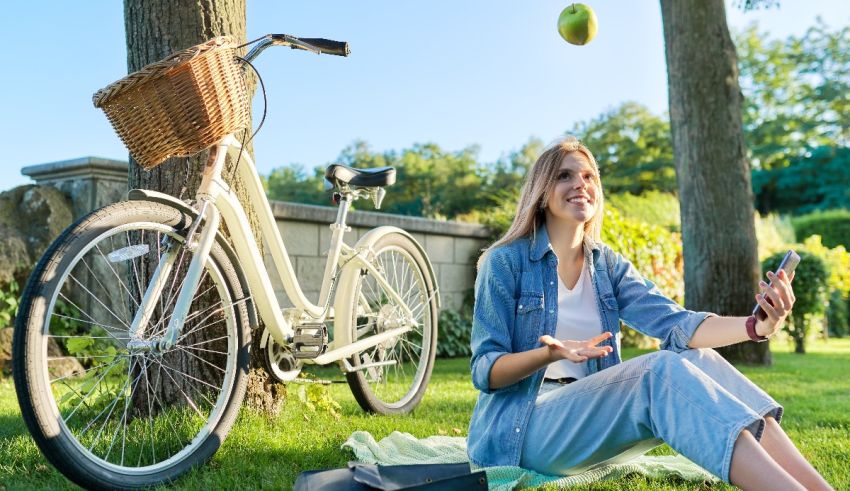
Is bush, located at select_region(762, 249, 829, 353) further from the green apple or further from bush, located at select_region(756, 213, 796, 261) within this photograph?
the green apple

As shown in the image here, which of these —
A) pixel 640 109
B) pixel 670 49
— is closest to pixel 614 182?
pixel 640 109

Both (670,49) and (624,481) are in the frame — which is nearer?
(624,481)

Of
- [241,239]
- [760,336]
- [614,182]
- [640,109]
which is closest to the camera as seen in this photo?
[760,336]

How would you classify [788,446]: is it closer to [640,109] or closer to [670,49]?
[670,49]

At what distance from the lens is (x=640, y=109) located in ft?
95.0

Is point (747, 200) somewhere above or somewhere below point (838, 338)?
above

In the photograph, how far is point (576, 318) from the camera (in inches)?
88.3

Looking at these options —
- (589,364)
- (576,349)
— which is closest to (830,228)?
(589,364)

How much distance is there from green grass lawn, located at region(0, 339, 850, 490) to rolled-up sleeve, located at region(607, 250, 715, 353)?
454mm

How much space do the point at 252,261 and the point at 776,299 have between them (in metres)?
1.52

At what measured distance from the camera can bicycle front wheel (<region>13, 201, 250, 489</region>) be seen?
196 centimetres

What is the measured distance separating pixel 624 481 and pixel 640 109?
28.1 meters

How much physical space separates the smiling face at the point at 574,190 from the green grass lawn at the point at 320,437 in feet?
2.65

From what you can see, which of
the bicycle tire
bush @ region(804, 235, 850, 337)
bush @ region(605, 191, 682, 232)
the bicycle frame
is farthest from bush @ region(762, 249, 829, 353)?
the bicycle frame
